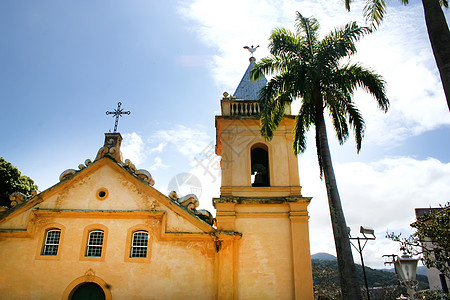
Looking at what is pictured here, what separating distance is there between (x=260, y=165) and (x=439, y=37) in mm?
9964

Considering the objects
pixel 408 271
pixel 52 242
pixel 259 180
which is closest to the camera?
pixel 408 271

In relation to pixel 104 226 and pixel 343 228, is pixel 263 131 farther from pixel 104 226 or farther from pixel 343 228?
pixel 104 226

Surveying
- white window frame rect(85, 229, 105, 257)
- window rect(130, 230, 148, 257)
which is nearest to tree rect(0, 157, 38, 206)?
white window frame rect(85, 229, 105, 257)

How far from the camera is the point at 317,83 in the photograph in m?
13.9

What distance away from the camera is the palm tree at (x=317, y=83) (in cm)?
1359

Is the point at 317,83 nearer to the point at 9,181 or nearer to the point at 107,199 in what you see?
the point at 107,199

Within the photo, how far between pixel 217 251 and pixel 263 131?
5451mm

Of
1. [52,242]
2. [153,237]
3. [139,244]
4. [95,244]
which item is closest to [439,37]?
[153,237]

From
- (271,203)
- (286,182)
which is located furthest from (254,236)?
(286,182)

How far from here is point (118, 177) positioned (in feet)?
51.9

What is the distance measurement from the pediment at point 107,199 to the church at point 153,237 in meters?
0.04

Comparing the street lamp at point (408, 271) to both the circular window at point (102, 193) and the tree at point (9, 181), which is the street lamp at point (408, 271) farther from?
the tree at point (9, 181)

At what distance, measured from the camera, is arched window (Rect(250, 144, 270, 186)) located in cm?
1661

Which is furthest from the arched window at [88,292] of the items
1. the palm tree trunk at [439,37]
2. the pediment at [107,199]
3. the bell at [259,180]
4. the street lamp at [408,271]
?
the palm tree trunk at [439,37]
